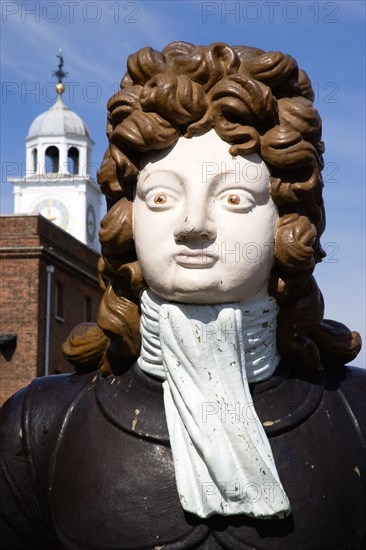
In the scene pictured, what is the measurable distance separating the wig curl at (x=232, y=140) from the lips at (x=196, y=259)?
21 centimetres

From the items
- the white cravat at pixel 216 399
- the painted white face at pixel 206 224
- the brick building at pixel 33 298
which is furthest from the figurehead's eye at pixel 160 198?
the brick building at pixel 33 298

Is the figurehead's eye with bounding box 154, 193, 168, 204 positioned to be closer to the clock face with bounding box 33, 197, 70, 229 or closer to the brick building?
the brick building

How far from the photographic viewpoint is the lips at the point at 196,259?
3.54 meters

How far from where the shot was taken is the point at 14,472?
12.9 ft

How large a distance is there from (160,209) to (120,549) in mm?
1021

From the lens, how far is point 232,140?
362 centimetres

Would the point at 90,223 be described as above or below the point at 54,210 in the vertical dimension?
below

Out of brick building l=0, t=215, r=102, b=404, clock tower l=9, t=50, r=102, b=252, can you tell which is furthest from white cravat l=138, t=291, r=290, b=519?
clock tower l=9, t=50, r=102, b=252

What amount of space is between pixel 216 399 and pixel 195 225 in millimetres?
524

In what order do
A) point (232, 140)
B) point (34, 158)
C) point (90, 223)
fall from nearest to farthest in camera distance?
1. point (232, 140)
2. point (90, 223)
3. point (34, 158)

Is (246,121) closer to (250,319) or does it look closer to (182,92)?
(182,92)

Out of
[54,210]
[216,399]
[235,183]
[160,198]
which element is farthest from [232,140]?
[54,210]

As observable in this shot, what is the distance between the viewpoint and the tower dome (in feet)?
180

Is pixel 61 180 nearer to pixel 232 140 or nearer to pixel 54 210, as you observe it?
pixel 54 210
